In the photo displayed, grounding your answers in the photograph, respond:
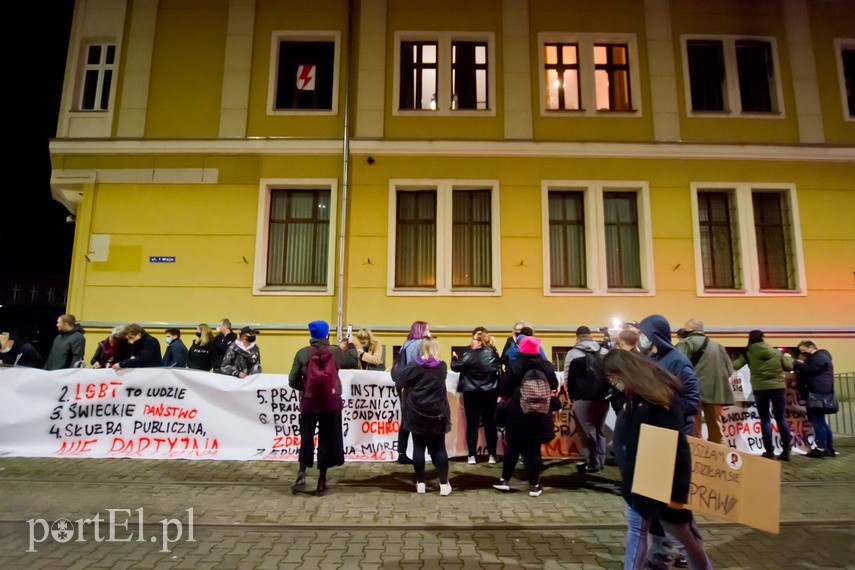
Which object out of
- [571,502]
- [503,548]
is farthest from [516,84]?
[503,548]

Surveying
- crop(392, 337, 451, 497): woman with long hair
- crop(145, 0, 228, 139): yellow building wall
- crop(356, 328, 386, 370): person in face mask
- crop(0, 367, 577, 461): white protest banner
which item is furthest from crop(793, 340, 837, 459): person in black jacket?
crop(145, 0, 228, 139): yellow building wall

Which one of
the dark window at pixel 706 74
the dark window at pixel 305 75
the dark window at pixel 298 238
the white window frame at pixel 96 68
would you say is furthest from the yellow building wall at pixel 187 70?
the dark window at pixel 706 74

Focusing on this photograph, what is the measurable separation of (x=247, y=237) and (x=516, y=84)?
7.45m

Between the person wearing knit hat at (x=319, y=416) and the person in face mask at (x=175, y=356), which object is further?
the person in face mask at (x=175, y=356)

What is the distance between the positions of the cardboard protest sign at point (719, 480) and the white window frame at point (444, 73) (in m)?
10.3

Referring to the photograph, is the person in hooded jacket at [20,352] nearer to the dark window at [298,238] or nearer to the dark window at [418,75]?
the dark window at [298,238]

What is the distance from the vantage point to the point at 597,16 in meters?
12.5

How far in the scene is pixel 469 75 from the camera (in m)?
12.5

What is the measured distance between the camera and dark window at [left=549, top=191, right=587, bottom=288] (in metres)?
11.9

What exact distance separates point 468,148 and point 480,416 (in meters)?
6.79

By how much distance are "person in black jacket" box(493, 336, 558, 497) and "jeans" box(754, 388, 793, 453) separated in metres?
4.05

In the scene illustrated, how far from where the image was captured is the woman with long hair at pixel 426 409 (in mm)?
5895

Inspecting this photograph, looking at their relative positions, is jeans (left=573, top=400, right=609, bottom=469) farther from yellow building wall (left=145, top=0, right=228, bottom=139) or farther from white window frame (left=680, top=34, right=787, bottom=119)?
yellow building wall (left=145, top=0, right=228, bottom=139)

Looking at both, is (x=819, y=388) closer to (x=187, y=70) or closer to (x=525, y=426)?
(x=525, y=426)
